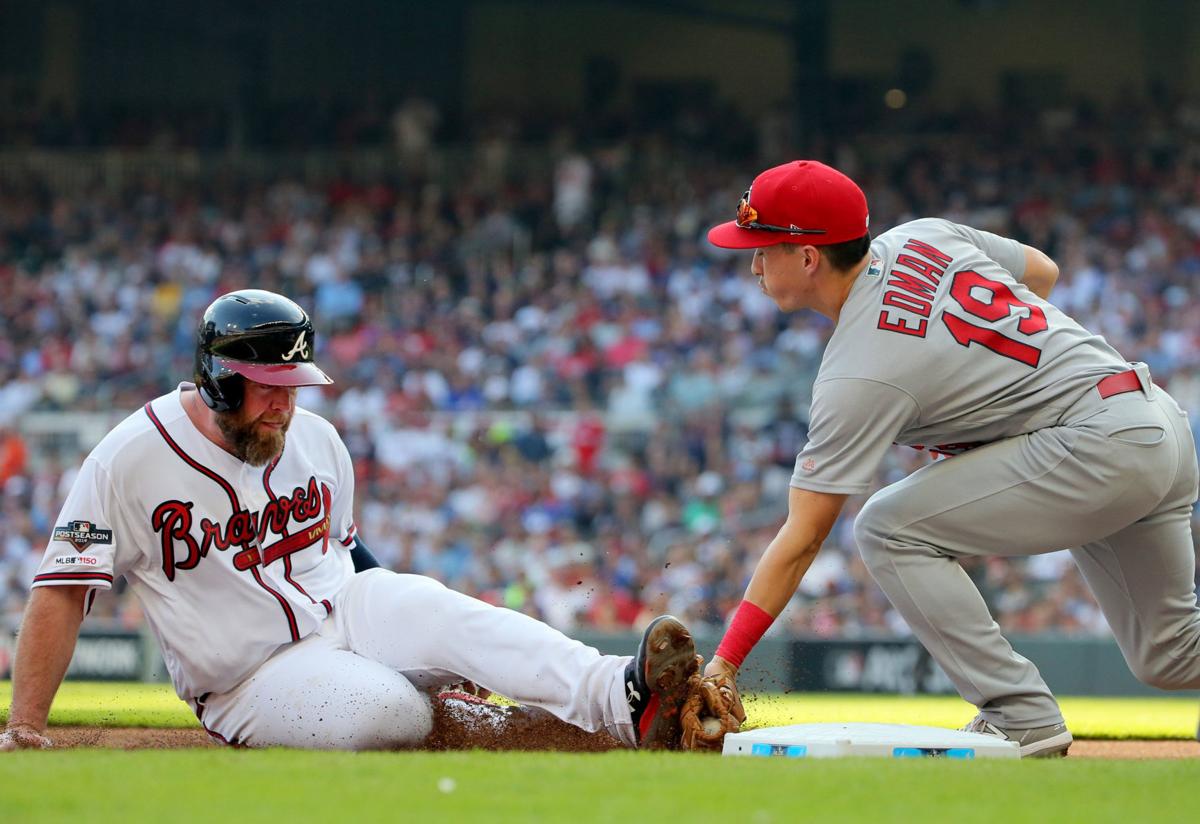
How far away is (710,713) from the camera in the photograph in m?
4.48

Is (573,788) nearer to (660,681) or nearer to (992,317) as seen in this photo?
(660,681)

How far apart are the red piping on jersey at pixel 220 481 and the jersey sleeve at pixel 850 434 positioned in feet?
5.24

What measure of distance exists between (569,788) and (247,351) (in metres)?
1.82

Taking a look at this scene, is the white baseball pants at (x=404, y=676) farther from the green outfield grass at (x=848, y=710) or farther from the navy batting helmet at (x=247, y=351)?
the green outfield grass at (x=848, y=710)

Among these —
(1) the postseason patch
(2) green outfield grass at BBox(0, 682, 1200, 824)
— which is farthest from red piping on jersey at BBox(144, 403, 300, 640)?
(2) green outfield grass at BBox(0, 682, 1200, 824)

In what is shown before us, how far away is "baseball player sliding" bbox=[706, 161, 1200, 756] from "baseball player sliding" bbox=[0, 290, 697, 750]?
47 centimetres

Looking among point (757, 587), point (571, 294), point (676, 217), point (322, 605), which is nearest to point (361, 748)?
point (322, 605)

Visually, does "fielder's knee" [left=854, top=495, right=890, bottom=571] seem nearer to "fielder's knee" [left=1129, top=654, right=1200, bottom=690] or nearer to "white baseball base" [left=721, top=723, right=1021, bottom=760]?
"white baseball base" [left=721, top=723, right=1021, bottom=760]

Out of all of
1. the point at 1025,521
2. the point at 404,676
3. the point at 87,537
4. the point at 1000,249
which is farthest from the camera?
the point at 1000,249

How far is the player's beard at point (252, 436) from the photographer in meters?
4.69

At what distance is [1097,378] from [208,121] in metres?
A: 21.3

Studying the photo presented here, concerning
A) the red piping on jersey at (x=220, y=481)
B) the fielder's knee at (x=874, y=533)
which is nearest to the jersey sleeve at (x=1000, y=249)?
the fielder's knee at (x=874, y=533)

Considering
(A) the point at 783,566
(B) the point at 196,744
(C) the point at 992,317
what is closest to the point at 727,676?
(A) the point at 783,566

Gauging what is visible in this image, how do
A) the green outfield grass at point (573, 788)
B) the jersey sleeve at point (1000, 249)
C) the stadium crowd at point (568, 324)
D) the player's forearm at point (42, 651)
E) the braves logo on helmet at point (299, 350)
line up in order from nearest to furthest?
the green outfield grass at point (573, 788) → the player's forearm at point (42, 651) → the braves logo on helmet at point (299, 350) → the jersey sleeve at point (1000, 249) → the stadium crowd at point (568, 324)
